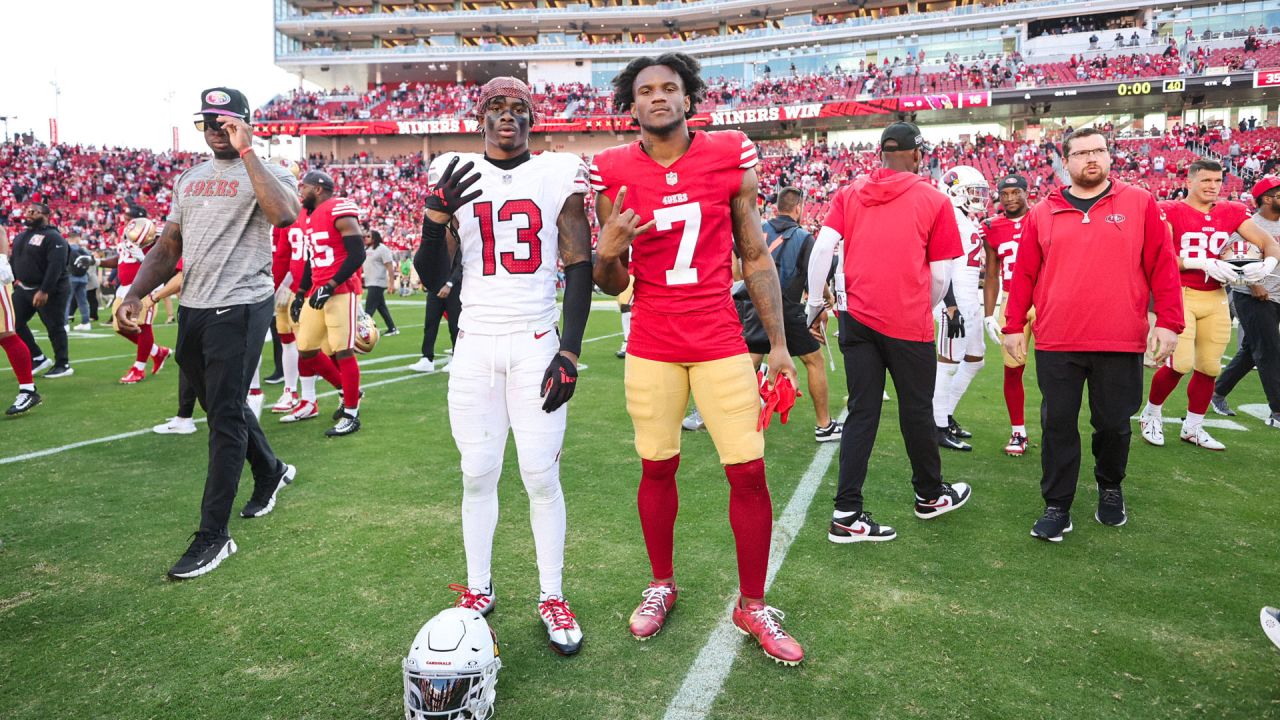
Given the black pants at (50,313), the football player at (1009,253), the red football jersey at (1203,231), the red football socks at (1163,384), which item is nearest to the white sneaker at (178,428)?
the black pants at (50,313)

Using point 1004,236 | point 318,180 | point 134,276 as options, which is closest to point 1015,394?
point 1004,236

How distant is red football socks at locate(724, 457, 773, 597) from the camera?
9.41 feet

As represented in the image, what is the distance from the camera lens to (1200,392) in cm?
585

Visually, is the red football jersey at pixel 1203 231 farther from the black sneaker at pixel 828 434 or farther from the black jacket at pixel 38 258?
the black jacket at pixel 38 258

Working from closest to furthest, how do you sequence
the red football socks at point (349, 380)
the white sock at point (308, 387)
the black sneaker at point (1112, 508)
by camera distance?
the black sneaker at point (1112, 508), the red football socks at point (349, 380), the white sock at point (308, 387)

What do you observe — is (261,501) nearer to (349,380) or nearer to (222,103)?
(349,380)

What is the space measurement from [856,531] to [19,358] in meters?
7.71

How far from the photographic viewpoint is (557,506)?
300cm

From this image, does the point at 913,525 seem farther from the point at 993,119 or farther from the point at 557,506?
the point at 993,119

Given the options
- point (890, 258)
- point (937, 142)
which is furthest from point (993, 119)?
point (890, 258)

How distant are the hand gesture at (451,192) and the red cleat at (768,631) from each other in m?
1.87

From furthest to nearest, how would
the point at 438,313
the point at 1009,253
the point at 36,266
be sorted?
the point at 438,313
the point at 36,266
the point at 1009,253

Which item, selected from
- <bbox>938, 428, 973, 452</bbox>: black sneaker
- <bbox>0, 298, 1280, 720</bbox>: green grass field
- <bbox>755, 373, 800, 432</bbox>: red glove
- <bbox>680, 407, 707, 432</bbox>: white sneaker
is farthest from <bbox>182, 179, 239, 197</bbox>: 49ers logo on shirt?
<bbox>938, 428, 973, 452</bbox>: black sneaker

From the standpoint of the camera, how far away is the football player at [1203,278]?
5.52 m
